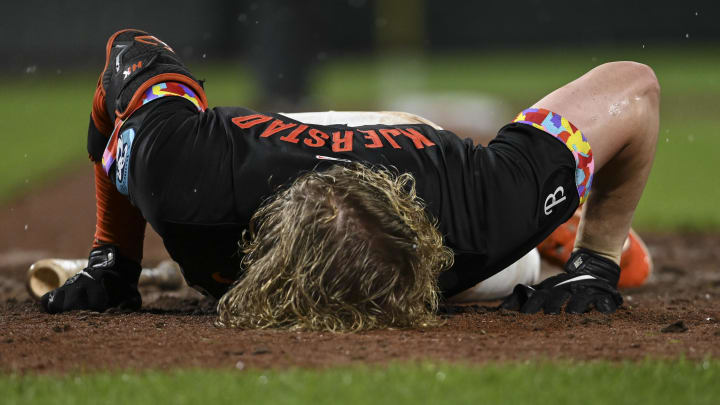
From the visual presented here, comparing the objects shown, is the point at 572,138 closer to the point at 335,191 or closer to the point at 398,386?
the point at 335,191

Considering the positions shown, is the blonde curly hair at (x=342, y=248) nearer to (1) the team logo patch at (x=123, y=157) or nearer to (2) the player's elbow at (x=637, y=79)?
(1) the team logo patch at (x=123, y=157)

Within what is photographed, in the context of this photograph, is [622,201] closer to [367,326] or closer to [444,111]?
[367,326]

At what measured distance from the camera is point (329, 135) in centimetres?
256

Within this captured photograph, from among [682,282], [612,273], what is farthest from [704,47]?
[612,273]

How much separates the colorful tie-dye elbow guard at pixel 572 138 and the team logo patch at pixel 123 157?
107 cm

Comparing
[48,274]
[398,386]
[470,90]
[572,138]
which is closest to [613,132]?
[572,138]

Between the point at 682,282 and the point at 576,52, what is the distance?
1875 cm

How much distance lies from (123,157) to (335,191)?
0.58 meters

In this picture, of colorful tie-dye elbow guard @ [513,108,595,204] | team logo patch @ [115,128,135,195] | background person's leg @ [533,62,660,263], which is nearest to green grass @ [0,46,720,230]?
background person's leg @ [533,62,660,263]

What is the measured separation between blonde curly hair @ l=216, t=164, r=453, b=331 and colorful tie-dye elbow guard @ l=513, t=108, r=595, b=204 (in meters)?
0.43

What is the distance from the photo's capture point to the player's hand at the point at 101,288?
3055 mm

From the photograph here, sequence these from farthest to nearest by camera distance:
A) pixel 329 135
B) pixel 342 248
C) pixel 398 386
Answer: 1. pixel 329 135
2. pixel 342 248
3. pixel 398 386

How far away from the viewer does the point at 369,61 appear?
24641 millimetres

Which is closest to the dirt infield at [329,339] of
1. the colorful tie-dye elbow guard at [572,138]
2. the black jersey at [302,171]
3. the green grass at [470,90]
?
the black jersey at [302,171]
